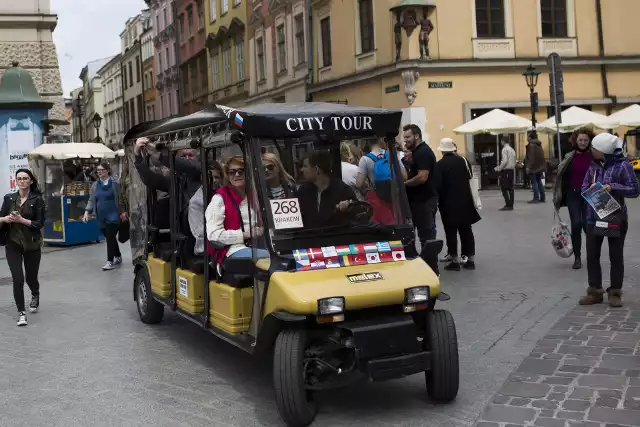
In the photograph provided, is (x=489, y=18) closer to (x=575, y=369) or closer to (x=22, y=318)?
(x=22, y=318)

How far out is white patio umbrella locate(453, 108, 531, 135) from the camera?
26081 mm

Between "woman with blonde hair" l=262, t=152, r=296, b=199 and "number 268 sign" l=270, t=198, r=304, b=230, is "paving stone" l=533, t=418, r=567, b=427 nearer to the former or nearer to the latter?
"number 268 sign" l=270, t=198, r=304, b=230

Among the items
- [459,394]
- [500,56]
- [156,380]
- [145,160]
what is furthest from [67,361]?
[500,56]

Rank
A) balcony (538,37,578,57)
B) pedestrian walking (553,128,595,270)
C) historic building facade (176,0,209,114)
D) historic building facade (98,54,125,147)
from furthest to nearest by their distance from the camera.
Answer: historic building facade (98,54,125,147), historic building facade (176,0,209,114), balcony (538,37,578,57), pedestrian walking (553,128,595,270)

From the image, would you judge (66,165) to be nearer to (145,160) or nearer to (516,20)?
(145,160)

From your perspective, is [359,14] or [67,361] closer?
[67,361]

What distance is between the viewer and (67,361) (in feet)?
24.1

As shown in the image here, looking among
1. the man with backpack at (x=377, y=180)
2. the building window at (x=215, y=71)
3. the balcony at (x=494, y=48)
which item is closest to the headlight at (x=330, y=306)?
the man with backpack at (x=377, y=180)

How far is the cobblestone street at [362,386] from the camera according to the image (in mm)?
5473

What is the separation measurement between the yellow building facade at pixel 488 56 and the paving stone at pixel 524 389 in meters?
22.9

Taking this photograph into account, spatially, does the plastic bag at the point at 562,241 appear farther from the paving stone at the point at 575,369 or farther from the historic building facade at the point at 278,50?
the historic building facade at the point at 278,50

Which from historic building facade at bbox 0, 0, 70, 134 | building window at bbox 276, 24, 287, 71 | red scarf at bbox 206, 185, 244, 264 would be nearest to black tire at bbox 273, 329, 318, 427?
red scarf at bbox 206, 185, 244, 264

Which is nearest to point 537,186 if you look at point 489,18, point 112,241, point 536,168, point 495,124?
point 536,168

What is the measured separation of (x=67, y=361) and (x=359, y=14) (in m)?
25.0
